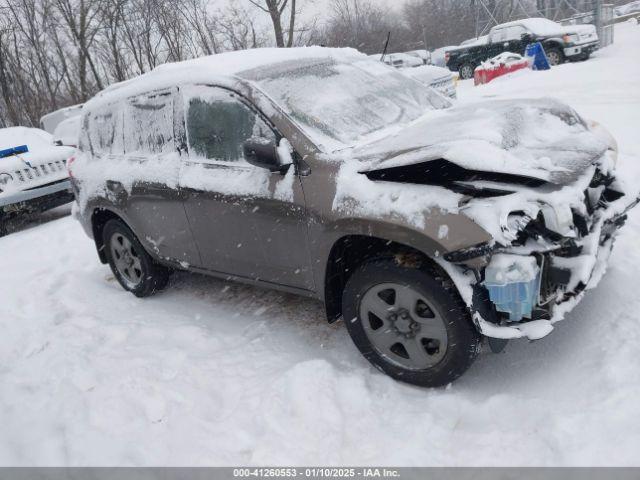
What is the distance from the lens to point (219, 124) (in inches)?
137

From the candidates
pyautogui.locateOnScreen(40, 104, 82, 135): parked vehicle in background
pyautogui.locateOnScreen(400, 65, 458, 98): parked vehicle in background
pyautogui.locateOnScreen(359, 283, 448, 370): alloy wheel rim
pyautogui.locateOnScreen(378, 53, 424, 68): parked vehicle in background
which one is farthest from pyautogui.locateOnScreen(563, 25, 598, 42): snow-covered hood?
pyautogui.locateOnScreen(359, 283, 448, 370): alloy wheel rim

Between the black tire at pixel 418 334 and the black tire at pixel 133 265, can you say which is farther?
the black tire at pixel 133 265

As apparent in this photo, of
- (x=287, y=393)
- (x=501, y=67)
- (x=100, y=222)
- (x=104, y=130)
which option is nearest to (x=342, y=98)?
(x=287, y=393)

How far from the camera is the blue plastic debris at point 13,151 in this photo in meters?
8.24

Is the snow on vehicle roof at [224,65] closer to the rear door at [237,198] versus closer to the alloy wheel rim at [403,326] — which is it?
the rear door at [237,198]

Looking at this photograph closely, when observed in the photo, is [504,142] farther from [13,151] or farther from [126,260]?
[13,151]

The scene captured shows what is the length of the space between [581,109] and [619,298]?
6129mm

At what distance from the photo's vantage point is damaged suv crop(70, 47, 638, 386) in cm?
248

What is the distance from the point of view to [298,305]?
4125mm

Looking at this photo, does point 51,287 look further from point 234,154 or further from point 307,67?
point 307,67

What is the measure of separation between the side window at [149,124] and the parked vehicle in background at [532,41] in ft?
49.9

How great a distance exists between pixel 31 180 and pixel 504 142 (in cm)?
773

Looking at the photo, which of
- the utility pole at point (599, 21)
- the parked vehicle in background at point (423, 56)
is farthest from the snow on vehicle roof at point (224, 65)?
the parked vehicle in background at point (423, 56)

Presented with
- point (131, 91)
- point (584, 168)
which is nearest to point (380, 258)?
point (584, 168)
